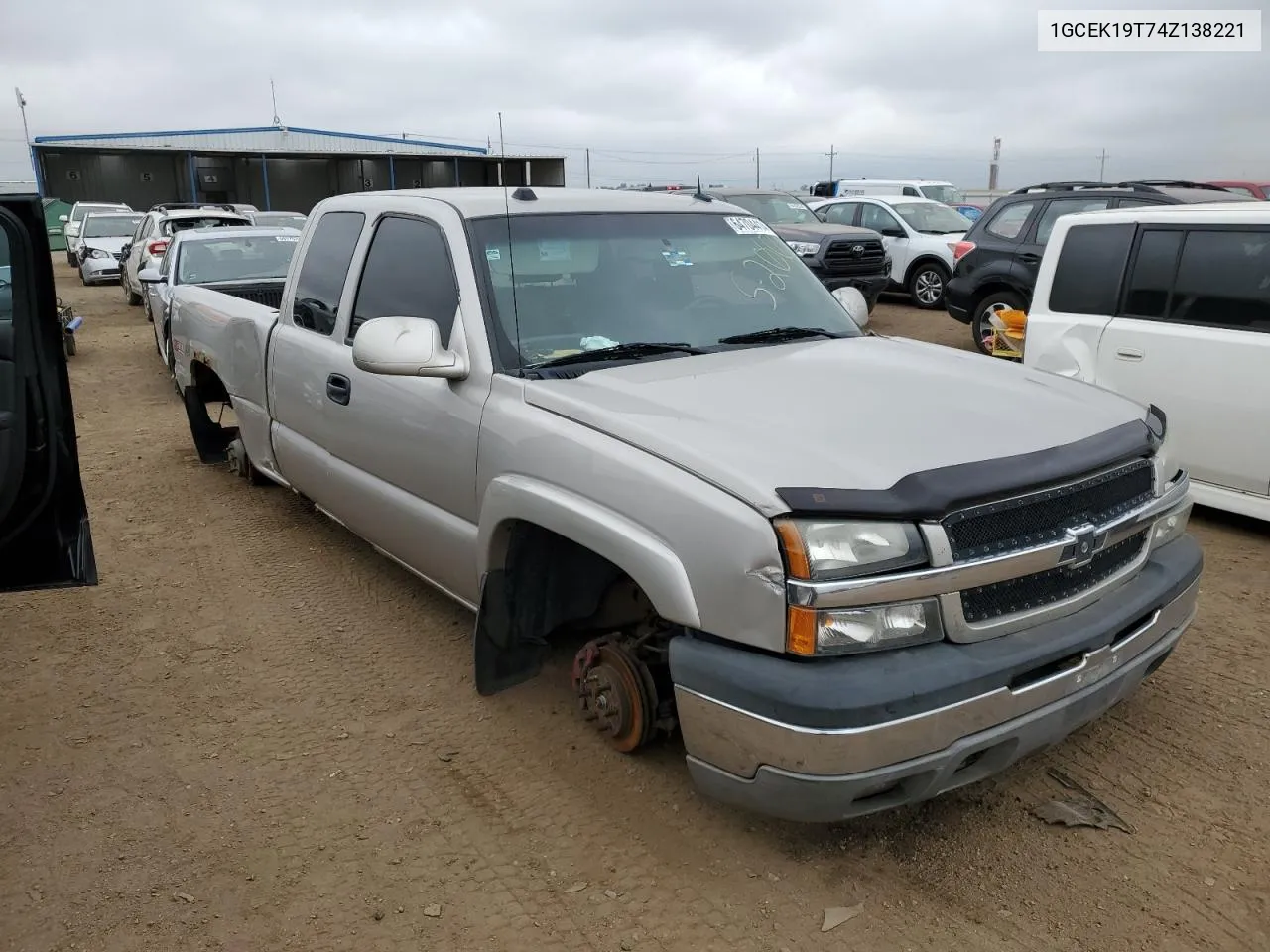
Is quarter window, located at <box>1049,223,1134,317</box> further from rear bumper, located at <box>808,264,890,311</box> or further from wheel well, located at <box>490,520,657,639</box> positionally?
rear bumper, located at <box>808,264,890,311</box>

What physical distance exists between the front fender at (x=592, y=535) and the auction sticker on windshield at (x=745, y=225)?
173cm

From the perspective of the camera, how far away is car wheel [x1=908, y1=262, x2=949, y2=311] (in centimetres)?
1465

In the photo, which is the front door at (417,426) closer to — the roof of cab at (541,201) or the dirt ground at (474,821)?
the roof of cab at (541,201)

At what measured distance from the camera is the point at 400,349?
3.29 m

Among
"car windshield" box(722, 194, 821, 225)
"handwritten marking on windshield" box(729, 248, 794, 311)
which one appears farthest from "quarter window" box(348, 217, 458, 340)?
"car windshield" box(722, 194, 821, 225)

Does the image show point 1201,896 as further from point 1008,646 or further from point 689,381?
point 689,381

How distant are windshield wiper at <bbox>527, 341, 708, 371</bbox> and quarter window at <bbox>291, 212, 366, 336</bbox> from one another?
1.45 meters

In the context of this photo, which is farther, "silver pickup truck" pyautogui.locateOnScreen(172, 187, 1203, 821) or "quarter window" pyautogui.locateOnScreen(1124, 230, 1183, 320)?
"quarter window" pyautogui.locateOnScreen(1124, 230, 1183, 320)

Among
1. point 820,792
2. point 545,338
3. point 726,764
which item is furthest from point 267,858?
point 545,338

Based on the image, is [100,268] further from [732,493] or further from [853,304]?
[732,493]

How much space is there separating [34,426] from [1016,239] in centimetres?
987

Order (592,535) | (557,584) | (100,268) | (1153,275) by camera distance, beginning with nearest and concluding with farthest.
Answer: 1. (592,535)
2. (557,584)
3. (1153,275)
4. (100,268)

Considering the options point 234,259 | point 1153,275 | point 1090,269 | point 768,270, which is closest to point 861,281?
point 1090,269

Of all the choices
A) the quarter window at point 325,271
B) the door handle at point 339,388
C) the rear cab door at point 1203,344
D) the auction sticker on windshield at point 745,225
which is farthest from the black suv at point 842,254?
the door handle at point 339,388
